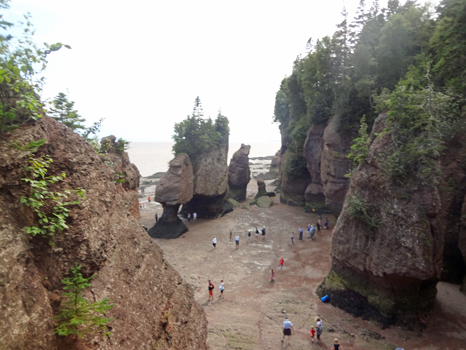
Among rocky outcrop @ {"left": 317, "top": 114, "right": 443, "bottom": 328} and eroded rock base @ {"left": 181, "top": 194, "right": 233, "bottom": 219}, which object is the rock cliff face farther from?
eroded rock base @ {"left": 181, "top": 194, "right": 233, "bottom": 219}

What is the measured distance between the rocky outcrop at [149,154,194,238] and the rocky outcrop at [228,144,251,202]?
14553 mm

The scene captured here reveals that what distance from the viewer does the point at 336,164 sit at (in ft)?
79.0

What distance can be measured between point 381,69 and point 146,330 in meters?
25.5

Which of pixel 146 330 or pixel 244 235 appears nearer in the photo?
pixel 146 330

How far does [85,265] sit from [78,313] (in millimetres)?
713

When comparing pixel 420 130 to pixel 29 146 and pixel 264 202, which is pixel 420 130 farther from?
pixel 264 202

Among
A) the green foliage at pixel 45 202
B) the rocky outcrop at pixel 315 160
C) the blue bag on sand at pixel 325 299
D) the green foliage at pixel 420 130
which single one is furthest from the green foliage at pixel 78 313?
the rocky outcrop at pixel 315 160

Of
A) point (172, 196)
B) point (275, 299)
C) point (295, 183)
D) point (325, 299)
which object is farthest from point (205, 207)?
point (325, 299)

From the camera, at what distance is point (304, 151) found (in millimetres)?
31547

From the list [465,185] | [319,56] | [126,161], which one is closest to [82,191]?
[126,161]

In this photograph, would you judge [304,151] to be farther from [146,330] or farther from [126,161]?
[146,330]

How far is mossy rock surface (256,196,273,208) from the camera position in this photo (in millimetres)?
37391

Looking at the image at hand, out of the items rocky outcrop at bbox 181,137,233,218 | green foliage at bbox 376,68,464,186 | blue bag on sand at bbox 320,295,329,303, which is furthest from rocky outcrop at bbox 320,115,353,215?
rocky outcrop at bbox 181,137,233,218

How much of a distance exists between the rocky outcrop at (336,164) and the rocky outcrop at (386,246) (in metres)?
9.04
